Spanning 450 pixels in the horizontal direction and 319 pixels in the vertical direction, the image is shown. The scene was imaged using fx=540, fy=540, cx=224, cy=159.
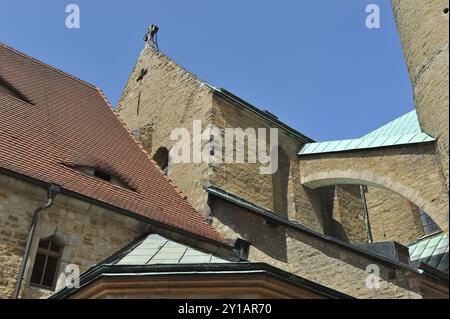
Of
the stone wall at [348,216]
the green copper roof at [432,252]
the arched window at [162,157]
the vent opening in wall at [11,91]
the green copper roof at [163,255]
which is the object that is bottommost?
the green copper roof at [163,255]

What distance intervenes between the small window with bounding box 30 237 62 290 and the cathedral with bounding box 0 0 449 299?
18 millimetres

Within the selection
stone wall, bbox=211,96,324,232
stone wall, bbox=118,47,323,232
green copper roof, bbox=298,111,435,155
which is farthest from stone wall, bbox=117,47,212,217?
green copper roof, bbox=298,111,435,155

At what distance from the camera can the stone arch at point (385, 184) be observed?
28.2ft

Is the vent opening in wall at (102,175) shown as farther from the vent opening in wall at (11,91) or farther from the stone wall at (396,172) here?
the stone wall at (396,172)

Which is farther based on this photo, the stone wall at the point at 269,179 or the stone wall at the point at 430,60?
the stone wall at the point at 269,179

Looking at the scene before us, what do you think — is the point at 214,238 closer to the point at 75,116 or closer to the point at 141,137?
the point at 75,116

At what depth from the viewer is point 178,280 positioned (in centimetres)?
592

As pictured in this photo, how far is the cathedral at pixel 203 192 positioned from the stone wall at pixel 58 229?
0.05 feet

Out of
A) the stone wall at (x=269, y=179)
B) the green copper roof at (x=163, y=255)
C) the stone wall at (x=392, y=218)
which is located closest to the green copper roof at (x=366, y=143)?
the stone wall at (x=269, y=179)

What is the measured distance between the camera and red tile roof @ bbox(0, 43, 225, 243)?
816 cm

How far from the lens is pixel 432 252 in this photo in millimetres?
10805
